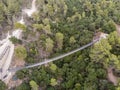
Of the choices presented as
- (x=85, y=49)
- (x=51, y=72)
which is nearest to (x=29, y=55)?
(x=51, y=72)

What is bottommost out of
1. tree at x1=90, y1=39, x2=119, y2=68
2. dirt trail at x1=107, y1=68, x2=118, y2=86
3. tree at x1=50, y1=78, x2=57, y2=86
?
dirt trail at x1=107, y1=68, x2=118, y2=86

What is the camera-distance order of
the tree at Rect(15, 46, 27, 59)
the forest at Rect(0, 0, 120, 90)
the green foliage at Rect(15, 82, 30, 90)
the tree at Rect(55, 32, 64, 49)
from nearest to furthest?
the green foliage at Rect(15, 82, 30, 90) → the forest at Rect(0, 0, 120, 90) → the tree at Rect(15, 46, 27, 59) → the tree at Rect(55, 32, 64, 49)

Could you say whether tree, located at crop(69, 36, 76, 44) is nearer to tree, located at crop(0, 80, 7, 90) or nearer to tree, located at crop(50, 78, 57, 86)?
tree, located at crop(50, 78, 57, 86)

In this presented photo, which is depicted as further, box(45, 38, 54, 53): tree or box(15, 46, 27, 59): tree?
box(45, 38, 54, 53): tree

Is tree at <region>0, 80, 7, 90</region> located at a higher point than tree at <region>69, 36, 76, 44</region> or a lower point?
lower

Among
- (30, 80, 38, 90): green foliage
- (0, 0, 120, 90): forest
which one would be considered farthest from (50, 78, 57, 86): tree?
(30, 80, 38, 90): green foliage

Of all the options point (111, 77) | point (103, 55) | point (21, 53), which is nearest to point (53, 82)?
point (21, 53)

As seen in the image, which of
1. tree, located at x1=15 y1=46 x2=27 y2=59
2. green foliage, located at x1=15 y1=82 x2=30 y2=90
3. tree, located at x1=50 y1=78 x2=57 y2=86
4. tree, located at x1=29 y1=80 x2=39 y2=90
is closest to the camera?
tree, located at x1=29 y1=80 x2=39 y2=90

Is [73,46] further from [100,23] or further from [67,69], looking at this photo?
[100,23]

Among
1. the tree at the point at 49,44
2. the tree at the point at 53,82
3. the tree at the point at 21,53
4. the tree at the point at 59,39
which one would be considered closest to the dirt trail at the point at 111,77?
the tree at the point at 53,82
